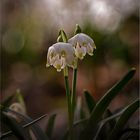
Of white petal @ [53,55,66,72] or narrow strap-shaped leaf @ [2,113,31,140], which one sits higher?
white petal @ [53,55,66,72]

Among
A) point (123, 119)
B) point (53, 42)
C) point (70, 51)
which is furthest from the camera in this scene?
point (53, 42)

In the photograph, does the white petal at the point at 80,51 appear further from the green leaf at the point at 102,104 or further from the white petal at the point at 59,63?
the green leaf at the point at 102,104

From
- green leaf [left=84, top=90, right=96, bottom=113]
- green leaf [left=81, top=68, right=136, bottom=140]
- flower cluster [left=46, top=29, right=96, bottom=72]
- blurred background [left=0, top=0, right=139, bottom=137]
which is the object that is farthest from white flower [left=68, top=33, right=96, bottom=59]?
blurred background [left=0, top=0, right=139, bottom=137]

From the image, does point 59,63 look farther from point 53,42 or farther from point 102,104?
point 53,42

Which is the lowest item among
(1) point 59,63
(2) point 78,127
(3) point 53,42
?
(2) point 78,127

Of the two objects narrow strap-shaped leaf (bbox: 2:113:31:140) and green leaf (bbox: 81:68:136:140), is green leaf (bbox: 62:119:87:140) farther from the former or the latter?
narrow strap-shaped leaf (bbox: 2:113:31:140)

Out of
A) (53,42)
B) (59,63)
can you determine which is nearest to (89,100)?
(59,63)
